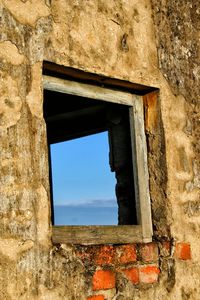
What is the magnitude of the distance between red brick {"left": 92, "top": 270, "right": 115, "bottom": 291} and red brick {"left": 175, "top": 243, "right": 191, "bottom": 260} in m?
0.53

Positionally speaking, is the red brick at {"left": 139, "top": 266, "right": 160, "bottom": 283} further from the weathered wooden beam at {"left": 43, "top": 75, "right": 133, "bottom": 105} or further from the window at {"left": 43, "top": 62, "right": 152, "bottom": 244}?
the weathered wooden beam at {"left": 43, "top": 75, "right": 133, "bottom": 105}

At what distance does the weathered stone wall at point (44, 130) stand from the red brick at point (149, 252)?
0.01 meters

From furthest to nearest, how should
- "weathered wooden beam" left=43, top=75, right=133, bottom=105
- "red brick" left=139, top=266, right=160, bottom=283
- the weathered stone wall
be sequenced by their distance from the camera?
"red brick" left=139, top=266, right=160, bottom=283
"weathered wooden beam" left=43, top=75, right=133, bottom=105
the weathered stone wall

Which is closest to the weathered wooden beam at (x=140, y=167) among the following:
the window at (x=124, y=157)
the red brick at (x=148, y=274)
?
the window at (x=124, y=157)

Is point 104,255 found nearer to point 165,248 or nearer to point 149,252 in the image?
point 149,252

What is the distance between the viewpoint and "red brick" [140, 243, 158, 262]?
3389mm

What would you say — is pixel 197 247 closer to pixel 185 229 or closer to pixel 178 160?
pixel 185 229

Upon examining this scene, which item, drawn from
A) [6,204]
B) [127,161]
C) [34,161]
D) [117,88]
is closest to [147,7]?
[117,88]

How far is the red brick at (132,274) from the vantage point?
3271 mm

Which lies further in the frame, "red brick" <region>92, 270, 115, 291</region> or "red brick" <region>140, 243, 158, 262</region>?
"red brick" <region>140, 243, 158, 262</region>

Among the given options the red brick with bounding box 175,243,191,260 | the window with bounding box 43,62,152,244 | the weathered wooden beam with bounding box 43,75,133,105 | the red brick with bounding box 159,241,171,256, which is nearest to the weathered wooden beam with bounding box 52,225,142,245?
the window with bounding box 43,62,152,244

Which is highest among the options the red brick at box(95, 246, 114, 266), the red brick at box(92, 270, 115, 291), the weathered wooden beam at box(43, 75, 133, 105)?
the weathered wooden beam at box(43, 75, 133, 105)

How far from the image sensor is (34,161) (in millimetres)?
2932

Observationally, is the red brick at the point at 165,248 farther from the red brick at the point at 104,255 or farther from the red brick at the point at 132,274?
the red brick at the point at 104,255
